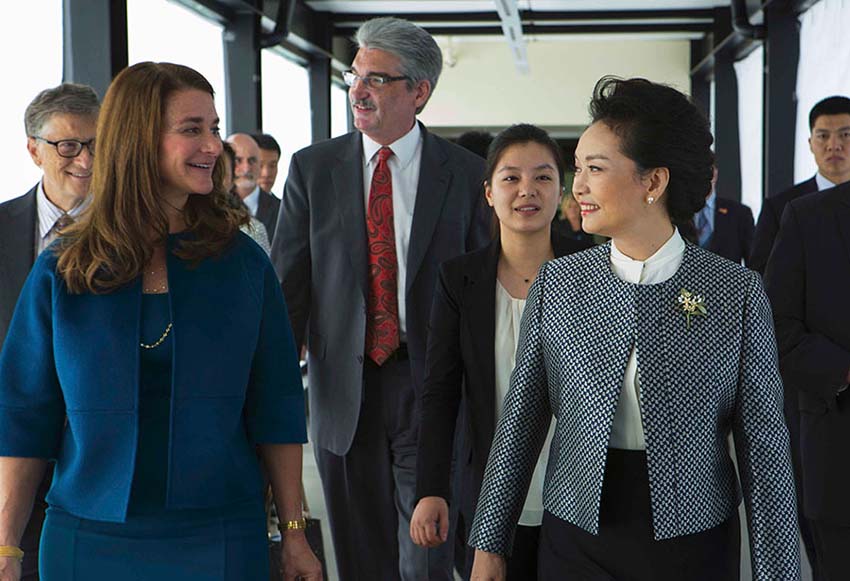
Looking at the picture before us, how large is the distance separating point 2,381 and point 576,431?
114 cm

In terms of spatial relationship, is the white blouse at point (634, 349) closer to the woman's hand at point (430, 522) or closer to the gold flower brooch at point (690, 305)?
the gold flower brooch at point (690, 305)

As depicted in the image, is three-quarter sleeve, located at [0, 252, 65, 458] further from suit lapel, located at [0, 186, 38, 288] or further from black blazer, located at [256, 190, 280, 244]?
black blazer, located at [256, 190, 280, 244]

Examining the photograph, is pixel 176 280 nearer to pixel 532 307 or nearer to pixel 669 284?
pixel 532 307

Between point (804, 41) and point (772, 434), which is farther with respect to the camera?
point (804, 41)

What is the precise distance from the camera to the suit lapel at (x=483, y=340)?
2.76 metres

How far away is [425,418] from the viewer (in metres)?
2.80

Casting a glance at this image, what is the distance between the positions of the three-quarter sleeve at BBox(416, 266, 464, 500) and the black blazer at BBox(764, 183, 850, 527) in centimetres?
102

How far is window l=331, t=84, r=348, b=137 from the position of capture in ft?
48.2

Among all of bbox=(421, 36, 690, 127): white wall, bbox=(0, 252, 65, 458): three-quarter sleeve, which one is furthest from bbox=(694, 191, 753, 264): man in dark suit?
bbox=(421, 36, 690, 127): white wall

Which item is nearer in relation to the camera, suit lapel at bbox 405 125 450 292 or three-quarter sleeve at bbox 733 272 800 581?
three-quarter sleeve at bbox 733 272 800 581

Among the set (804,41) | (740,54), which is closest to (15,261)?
(804,41)

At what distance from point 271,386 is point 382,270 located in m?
1.17

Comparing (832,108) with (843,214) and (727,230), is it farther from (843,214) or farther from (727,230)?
(843,214)

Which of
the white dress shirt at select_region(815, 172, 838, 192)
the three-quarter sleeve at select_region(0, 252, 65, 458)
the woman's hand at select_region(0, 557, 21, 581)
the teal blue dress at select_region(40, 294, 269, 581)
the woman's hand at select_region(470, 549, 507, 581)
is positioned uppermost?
the white dress shirt at select_region(815, 172, 838, 192)
